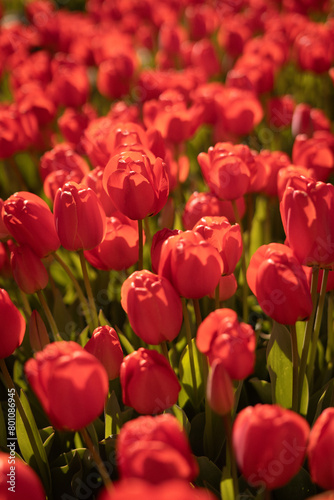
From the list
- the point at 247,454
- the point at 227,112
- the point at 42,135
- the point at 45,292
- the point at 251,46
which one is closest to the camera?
the point at 247,454

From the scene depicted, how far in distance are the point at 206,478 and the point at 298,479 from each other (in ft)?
0.47

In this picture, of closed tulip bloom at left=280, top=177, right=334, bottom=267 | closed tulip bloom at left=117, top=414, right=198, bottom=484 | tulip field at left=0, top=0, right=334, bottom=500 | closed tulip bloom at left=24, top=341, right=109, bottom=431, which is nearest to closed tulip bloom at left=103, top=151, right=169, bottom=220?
A: tulip field at left=0, top=0, right=334, bottom=500

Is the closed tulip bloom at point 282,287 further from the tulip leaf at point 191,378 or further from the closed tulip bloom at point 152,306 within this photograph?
the tulip leaf at point 191,378

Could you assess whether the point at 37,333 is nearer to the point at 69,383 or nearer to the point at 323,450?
the point at 69,383

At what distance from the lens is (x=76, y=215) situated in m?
0.95

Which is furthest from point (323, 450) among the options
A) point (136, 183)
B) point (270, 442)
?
point (136, 183)

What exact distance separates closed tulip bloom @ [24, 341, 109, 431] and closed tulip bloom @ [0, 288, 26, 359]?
6.6 inches

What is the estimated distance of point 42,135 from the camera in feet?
6.72

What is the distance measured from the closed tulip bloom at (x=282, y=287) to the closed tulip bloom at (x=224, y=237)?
0.14m

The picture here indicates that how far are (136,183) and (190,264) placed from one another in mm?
212

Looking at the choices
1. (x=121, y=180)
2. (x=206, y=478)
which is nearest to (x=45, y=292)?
(x=121, y=180)

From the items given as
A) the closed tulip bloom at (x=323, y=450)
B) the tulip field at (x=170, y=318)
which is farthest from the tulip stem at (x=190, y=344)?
the closed tulip bloom at (x=323, y=450)

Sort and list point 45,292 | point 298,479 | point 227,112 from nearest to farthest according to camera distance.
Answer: point 298,479 < point 45,292 < point 227,112

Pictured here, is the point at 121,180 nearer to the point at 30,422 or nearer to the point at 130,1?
the point at 30,422
